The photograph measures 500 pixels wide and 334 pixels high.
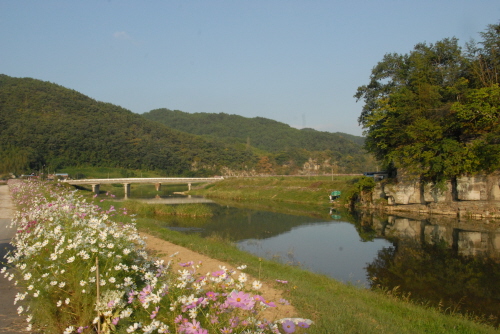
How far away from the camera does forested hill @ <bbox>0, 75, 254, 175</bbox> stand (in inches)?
3730

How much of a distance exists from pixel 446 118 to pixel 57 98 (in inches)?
4954

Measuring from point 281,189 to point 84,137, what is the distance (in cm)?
7540

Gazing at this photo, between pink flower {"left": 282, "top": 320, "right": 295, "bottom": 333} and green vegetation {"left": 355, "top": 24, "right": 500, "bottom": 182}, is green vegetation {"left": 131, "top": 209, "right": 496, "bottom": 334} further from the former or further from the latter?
green vegetation {"left": 355, "top": 24, "right": 500, "bottom": 182}

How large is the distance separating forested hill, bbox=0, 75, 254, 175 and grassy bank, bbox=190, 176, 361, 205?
1665 inches

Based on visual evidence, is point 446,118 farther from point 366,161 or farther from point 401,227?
point 366,161

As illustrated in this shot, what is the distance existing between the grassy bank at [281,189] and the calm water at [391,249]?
15129 mm

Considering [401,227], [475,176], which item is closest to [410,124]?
[475,176]

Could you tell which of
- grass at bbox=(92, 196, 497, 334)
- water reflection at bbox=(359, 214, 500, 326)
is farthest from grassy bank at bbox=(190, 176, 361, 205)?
grass at bbox=(92, 196, 497, 334)

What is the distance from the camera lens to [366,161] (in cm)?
11975

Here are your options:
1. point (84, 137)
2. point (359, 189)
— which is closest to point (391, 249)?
point (359, 189)

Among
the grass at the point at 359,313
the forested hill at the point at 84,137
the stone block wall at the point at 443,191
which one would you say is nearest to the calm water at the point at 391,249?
the grass at the point at 359,313

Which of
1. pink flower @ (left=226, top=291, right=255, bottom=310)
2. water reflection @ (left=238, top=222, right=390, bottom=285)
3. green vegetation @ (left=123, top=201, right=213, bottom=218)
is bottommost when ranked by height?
water reflection @ (left=238, top=222, right=390, bottom=285)

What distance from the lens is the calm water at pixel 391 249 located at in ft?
40.5

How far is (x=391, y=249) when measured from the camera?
19.0 metres
